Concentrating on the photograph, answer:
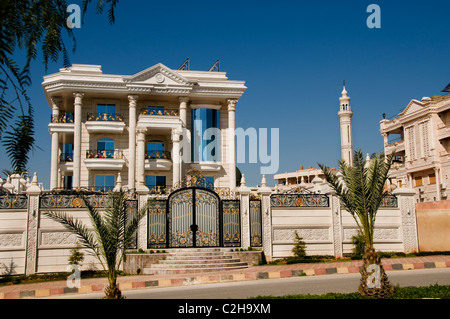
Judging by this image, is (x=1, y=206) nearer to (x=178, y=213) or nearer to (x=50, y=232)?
(x=50, y=232)

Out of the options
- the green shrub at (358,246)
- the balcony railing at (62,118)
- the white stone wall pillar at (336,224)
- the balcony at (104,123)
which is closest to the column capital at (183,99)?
the balcony at (104,123)

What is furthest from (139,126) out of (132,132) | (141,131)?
(132,132)

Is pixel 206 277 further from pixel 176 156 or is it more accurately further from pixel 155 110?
pixel 155 110

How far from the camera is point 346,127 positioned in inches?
1593

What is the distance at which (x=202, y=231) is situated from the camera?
17047 mm

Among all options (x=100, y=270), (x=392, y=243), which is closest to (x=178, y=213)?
(x=100, y=270)

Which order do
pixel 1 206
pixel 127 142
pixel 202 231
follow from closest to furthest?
pixel 1 206 → pixel 202 231 → pixel 127 142

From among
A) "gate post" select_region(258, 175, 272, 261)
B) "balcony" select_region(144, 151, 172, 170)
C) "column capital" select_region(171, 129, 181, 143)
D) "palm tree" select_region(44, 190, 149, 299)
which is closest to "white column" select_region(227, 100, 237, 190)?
"column capital" select_region(171, 129, 181, 143)

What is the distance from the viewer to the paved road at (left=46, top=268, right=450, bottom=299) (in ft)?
34.4

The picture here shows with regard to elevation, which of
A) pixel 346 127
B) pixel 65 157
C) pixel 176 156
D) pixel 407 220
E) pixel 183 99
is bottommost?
pixel 407 220

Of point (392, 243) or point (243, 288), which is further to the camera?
point (392, 243)

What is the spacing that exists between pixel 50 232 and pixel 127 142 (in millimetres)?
13637

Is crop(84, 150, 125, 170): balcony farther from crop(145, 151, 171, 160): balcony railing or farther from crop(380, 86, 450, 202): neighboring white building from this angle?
crop(380, 86, 450, 202): neighboring white building

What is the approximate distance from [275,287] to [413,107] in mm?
33044
